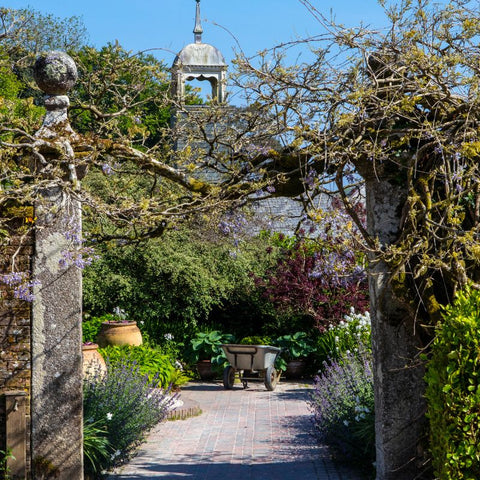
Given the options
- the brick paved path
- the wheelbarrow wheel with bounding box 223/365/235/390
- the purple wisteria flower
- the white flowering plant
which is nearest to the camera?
the purple wisteria flower

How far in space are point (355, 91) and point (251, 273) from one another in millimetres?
8513

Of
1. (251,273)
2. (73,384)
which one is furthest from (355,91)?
(251,273)

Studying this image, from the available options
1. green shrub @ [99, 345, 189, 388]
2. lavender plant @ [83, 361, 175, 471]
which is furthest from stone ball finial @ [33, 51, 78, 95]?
Answer: green shrub @ [99, 345, 189, 388]

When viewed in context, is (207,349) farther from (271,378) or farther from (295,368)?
(295,368)

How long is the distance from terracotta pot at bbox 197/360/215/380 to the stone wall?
7014mm

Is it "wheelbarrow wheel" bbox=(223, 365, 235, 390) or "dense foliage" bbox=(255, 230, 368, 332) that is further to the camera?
"dense foliage" bbox=(255, 230, 368, 332)

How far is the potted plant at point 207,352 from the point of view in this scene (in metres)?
12.3

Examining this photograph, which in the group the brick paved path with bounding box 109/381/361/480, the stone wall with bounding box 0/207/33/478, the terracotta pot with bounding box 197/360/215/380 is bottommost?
the brick paved path with bounding box 109/381/361/480

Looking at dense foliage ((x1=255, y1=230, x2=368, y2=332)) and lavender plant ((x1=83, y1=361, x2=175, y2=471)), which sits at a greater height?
dense foliage ((x1=255, y1=230, x2=368, y2=332))

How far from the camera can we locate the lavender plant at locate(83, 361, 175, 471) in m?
6.59

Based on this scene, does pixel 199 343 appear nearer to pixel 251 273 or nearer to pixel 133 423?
pixel 251 273

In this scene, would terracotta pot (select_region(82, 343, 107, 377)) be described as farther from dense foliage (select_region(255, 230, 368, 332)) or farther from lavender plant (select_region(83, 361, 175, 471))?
dense foliage (select_region(255, 230, 368, 332))

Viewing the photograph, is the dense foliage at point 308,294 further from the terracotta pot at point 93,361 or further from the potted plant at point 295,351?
the terracotta pot at point 93,361

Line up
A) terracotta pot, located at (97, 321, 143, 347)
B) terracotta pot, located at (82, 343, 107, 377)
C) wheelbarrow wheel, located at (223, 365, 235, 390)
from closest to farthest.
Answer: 1. terracotta pot, located at (82, 343, 107, 377)
2. terracotta pot, located at (97, 321, 143, 347)
3. wheelbarrow wheel, located at (223, 365, 235, 390)
